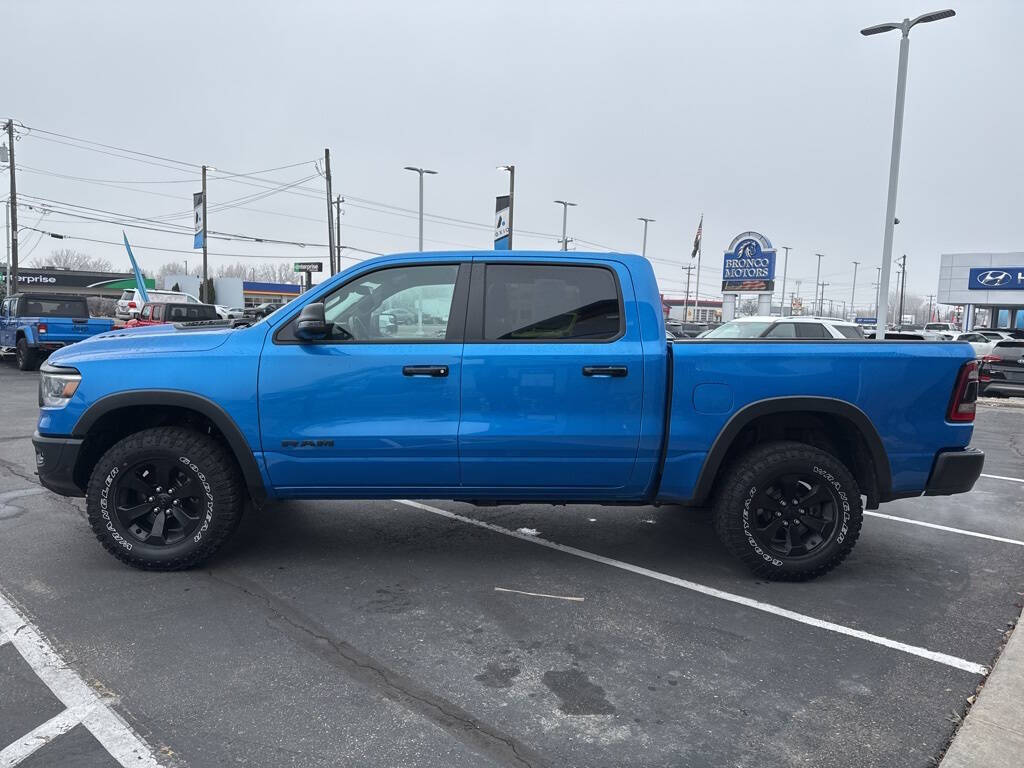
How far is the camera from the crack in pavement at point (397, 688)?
9.00 feet

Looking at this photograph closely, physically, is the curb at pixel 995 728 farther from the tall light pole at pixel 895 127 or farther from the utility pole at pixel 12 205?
the utility pole at pixel 12 205

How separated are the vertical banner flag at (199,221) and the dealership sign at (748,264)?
2542 centimetres

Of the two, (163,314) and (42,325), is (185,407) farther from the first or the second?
(163,314)

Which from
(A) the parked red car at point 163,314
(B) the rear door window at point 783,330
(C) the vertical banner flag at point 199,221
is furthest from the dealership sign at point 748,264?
(C) the vertical banner flag at point 199,221

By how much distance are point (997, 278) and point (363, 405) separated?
44.5 m

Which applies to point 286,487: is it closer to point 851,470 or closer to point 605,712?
point 605,712

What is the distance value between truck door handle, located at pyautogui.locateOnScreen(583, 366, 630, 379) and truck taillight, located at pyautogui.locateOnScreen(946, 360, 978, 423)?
1.94 metres

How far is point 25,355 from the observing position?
1756 centimetres

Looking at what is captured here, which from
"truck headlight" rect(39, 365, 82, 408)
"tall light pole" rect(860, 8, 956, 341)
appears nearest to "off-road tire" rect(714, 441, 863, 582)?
"truck headlight" rect(39, 365, 82, 408)

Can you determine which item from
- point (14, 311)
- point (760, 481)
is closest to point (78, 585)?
point (760, 481)

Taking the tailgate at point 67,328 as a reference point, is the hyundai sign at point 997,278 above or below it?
above

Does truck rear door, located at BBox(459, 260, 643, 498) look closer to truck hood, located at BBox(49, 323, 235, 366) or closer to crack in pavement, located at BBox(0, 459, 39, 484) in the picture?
truck hood, located at BBox(49, 323, 235, 366)

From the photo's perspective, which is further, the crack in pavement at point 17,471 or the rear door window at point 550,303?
the crack in pavement at point 17,471

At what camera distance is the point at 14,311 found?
18.3 meters
